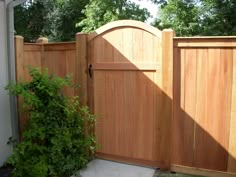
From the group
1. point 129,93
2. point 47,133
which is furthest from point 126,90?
point 47,133

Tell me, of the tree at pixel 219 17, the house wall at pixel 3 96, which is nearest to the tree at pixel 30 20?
the tree at pixel 219 17

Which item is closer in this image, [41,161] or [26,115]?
[41,161]

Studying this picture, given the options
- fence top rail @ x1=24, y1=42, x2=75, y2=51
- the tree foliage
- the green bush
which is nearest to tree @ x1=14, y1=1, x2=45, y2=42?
the tree foliage

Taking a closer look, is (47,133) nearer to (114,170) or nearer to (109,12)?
(114,170)

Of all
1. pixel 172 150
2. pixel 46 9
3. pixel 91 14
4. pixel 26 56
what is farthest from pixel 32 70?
pixel 46 9

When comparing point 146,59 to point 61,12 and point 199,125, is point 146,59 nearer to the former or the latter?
point 199,125

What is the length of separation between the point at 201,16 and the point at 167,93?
7519mm

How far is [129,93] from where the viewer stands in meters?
3.16

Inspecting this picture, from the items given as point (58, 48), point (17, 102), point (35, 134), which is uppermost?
point (58, 48)

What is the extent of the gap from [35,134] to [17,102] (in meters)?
0.66

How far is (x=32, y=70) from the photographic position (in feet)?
9.47

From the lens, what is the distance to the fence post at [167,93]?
2.84 meters

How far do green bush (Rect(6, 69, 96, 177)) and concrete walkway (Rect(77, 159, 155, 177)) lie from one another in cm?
18

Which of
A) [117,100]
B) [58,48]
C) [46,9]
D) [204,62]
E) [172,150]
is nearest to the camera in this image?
[204,62]
